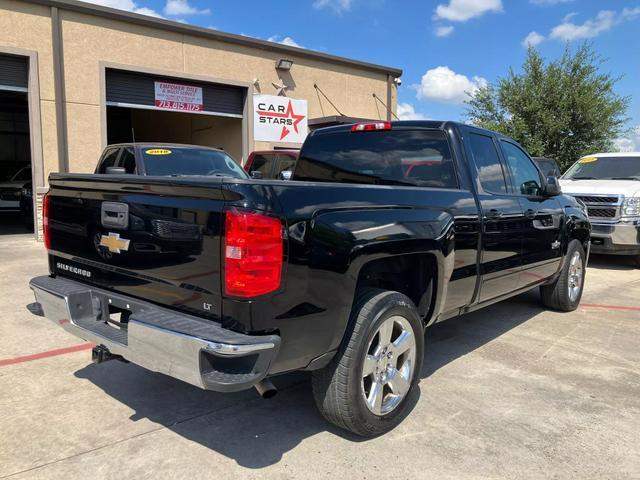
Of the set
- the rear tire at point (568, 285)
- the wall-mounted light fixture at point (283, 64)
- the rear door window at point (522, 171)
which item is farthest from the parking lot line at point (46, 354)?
the wall-mounted light fixture at point (283, 64)

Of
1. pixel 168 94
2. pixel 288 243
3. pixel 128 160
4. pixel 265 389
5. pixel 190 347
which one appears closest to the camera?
pixel 190 347

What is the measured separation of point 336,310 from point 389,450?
94 cm

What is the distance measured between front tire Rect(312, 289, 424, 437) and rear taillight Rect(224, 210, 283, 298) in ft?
2.37

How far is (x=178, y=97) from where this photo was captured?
13.3 meters

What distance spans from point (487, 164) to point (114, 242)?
302cm

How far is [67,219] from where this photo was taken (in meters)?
3.49

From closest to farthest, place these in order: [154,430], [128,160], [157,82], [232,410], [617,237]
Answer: [154,430] → [232,410] → [128,160] → [617,237] → [157,82]

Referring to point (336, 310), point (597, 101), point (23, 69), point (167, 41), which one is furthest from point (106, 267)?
point (597, 101)

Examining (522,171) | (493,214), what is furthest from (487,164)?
(522,171)

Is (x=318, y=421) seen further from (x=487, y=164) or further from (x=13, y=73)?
(x=13, y=73)

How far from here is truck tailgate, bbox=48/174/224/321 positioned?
257cm

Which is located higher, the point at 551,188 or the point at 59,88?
the point at 59,88

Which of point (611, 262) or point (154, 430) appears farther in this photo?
point (611, 262)

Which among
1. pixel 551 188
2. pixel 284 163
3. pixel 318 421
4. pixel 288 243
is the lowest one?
pixel 318 421
